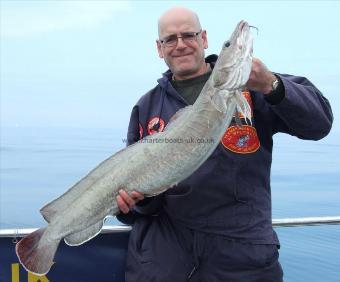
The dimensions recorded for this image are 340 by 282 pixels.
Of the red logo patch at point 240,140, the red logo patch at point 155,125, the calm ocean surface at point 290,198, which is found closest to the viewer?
the red logo patch at point 240,140

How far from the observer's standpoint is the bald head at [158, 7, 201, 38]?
11.4 ft

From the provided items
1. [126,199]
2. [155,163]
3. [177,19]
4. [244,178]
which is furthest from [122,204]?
[177,19]

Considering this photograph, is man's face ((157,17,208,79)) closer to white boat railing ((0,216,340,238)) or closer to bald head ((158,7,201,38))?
bald head ((158,7,201,38))

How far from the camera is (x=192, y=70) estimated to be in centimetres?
349

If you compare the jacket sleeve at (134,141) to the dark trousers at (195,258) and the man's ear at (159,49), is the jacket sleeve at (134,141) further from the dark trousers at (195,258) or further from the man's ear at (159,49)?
the man's ear at (159,49)

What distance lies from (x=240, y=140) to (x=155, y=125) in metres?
0.62

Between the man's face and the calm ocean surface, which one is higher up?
the man's face

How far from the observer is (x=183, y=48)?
3451 mm

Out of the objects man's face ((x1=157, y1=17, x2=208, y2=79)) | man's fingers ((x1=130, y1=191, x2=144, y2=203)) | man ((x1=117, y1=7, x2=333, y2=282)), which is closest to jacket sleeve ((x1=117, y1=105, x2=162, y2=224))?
man ((x1=117, y1=7, x2=333, y2=282))

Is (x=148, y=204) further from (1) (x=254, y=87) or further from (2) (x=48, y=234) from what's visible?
(1) (x=254, y=87)

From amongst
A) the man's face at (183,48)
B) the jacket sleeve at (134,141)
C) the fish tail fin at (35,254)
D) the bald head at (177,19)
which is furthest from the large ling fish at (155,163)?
the bald head at (177,19)

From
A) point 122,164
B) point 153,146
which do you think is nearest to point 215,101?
point 153,146

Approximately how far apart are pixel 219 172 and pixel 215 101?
487 mm

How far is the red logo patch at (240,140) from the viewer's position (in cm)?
319
